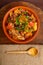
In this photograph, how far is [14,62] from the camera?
100 cm

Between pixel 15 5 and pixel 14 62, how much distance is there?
1.10 ft

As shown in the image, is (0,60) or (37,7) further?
(37,7)

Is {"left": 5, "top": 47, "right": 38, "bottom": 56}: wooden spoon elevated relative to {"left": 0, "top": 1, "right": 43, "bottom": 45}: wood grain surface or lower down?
lower down

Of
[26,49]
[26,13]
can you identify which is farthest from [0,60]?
[26,13]

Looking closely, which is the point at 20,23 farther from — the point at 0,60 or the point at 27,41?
the point at 0,60

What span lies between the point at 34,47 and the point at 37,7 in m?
0.24

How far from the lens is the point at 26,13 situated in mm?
1091

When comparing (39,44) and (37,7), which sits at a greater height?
(37,7)

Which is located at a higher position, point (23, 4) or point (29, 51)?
point (23, 4)

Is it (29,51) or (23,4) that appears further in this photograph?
(23,4)

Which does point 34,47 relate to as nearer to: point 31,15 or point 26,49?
Result: point 26,49

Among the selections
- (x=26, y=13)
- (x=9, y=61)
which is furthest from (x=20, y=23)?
(x=9, y=61)

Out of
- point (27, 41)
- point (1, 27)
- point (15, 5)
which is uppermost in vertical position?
point (15, 5)

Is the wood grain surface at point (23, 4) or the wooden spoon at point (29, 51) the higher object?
the wood grain surface at point (23, 4)
